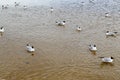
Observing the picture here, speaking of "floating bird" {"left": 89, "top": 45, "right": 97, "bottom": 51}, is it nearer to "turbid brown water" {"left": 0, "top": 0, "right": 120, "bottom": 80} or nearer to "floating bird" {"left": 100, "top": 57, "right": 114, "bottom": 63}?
"turbid brown water" {"left": 0, "top": 0, "right": 120, "bottom": 80}

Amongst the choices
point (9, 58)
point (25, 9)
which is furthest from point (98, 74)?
point (25, 9)

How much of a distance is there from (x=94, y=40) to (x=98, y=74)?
17.4 feet

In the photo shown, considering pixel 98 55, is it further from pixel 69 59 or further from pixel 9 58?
pixel 9 58

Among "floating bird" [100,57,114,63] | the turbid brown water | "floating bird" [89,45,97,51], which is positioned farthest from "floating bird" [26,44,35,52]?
"floating bird" [100,57,114,63]

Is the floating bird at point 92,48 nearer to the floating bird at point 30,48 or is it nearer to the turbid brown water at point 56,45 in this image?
the turbid brown water at point 56,45

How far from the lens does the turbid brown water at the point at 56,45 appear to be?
13026 mm

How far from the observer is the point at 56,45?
16.8m

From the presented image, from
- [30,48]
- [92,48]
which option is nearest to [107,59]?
[92,48]

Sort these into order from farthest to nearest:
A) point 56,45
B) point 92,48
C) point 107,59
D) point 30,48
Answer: point 56,45 → point 92,48 → point 30,48 → point 107,59

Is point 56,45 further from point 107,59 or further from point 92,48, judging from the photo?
point 107,59

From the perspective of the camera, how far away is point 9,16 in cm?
2416

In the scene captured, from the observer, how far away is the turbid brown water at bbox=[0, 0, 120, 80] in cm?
1303

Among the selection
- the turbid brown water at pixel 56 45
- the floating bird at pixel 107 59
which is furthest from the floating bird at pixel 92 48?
the floating bird at pixel 107 59

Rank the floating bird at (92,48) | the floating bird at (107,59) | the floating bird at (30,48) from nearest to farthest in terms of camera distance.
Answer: the floating bird at (107,59), the floating bird at (30,48), the floating bird at (92,48)
